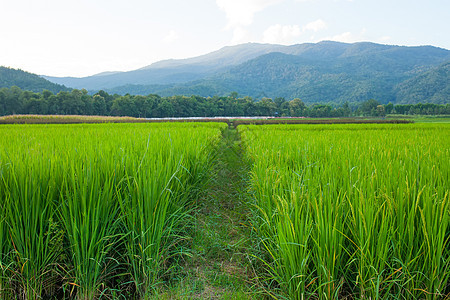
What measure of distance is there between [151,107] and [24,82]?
235 ft

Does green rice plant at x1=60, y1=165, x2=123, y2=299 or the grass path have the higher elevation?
green rice plant at x1=60, y1=165, x2=123, y2=299

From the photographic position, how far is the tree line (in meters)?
71.9

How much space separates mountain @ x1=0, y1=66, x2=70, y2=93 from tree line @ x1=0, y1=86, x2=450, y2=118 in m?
30.5

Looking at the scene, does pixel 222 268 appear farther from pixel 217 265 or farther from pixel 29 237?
pixel 29 237

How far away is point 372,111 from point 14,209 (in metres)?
111

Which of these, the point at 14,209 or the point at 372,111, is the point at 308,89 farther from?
the point at 14,209

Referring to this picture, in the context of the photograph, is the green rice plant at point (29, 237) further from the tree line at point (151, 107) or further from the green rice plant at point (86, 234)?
the tree line at point (151, 107)

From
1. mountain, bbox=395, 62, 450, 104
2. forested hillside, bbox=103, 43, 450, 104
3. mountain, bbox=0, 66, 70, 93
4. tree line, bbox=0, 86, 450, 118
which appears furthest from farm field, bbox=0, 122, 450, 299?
forested hillside, bbox=103, 43, 450, 104

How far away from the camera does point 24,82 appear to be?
114000mm

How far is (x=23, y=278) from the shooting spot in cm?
164

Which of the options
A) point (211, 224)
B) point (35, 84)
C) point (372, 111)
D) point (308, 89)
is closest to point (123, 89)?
point (35, 84)

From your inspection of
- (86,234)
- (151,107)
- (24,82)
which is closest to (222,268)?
(86,234)

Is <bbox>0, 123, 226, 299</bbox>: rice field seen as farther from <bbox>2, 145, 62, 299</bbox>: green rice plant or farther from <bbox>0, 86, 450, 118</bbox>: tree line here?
<bbox>0, 86, 450, 118</bbox>: tree line

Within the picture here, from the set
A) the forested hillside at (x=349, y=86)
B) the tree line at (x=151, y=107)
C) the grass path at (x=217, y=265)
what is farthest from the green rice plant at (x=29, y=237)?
the forested hillside at (x=349, y=86)
